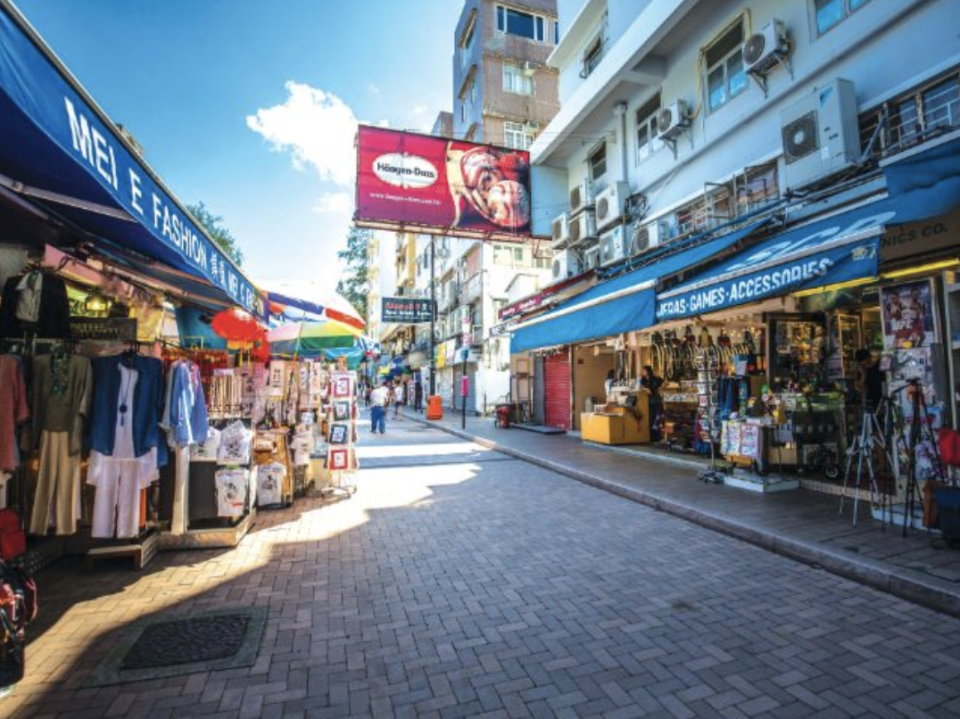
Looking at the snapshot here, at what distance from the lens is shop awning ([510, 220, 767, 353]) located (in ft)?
26.3

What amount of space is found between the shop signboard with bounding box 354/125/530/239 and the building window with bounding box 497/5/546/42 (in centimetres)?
1655

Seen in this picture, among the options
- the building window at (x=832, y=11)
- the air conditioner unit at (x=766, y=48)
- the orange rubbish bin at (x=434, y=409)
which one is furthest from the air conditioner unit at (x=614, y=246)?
the orange rubbish bin at (x=434, y=409)

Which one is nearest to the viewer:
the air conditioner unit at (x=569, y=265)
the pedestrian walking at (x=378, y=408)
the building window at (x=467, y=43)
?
the air conditioner unit at (x=569, y=265)

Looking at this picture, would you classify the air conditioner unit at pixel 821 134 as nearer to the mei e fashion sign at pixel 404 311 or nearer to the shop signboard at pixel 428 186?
the shop signboard at pixel 428 186

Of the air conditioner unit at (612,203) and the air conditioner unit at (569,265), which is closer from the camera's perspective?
the air conditioner unit at (612,203)

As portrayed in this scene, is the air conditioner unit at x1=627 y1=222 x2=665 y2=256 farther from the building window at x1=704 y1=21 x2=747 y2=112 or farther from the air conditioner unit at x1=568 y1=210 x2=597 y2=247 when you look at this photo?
the building window at x1=704 y1=21 x2=747 y2=112

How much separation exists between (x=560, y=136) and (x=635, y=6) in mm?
3673

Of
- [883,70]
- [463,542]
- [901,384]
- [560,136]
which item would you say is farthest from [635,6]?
[463,542]

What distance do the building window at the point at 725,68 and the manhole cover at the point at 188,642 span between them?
1176cm

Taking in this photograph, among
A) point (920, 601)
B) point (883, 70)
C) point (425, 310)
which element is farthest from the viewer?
point (425, 310)

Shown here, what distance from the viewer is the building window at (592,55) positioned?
14836 millimetres

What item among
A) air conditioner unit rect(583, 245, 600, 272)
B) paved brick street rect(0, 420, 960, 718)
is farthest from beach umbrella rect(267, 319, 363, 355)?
air conditioner unit rect(583, 245, 600, 272)

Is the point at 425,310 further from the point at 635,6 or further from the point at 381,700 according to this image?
the point at 381,700

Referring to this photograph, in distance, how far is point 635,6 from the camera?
1251 centimetres
